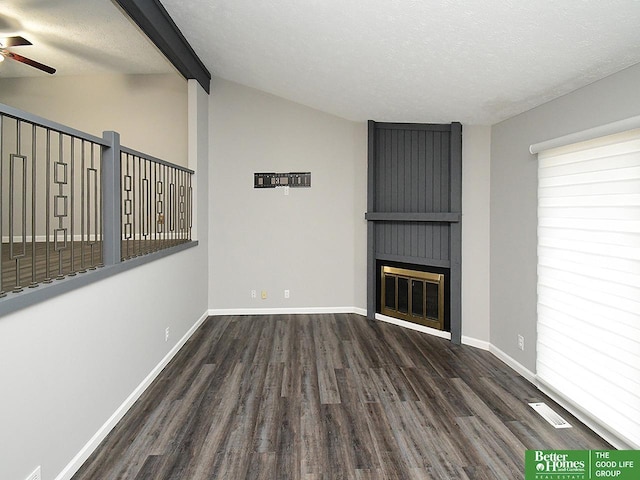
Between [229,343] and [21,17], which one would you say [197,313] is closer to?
[229,343]

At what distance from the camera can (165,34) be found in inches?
150

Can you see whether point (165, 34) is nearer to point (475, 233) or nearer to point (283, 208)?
point (283, 208)

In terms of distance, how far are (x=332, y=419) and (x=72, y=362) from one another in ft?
5.25

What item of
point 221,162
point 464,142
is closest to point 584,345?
point 464,142

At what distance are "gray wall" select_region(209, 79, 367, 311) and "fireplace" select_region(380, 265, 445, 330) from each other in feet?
1.35

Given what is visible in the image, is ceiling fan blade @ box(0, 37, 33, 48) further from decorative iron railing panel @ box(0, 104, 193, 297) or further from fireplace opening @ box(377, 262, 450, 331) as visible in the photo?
fireplace opening @ box(377, 262, 450, 331)

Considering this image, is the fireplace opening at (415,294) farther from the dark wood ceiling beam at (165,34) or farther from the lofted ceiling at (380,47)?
the dark wood ceiling beam at (165,34)

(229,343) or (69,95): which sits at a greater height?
(69,95)

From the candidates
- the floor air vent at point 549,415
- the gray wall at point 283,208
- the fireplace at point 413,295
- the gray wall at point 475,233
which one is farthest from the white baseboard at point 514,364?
the gray wall at point 283,208

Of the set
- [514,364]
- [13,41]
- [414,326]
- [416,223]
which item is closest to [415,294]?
[414,326]

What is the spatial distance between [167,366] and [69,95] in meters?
4.11

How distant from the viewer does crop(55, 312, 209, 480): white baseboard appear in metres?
2.17

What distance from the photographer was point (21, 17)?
3945 mm

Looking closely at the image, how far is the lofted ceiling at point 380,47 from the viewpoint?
2.32m
